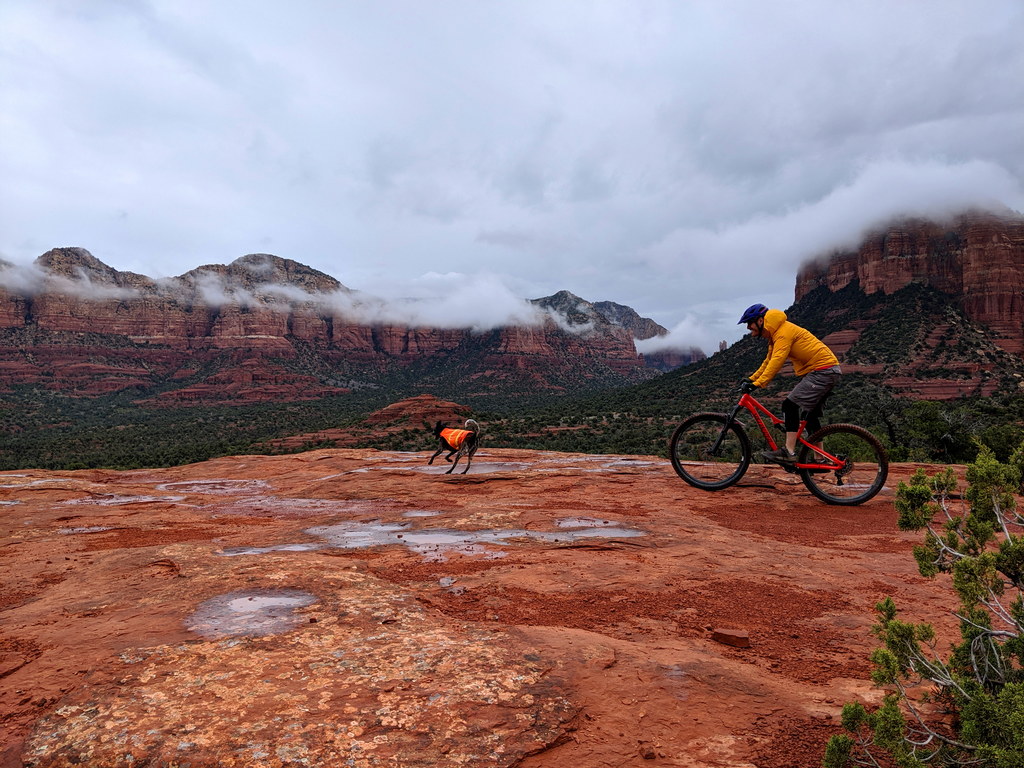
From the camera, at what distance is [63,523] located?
29.3 ft

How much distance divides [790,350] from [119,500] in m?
13.6

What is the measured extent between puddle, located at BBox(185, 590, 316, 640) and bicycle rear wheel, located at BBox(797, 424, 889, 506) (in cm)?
733

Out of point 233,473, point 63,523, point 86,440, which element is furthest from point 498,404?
point 63,523

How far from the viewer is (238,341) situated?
12975 centimetres

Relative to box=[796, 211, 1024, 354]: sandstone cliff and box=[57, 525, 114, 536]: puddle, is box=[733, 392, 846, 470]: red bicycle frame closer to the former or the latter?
box=[57, 525, 114, 536]: puddle

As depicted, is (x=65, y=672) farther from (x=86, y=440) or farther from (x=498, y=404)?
(x=498, y=404)

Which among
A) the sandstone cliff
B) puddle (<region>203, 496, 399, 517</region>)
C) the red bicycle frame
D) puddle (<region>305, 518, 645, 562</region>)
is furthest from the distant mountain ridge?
the red bicycle frame

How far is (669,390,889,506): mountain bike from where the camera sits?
314 inches

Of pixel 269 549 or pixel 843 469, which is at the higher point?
pixel 843 469

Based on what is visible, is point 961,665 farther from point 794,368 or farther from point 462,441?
point 462,441

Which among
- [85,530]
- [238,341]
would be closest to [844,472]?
[85,530]

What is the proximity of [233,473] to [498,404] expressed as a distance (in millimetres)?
80342

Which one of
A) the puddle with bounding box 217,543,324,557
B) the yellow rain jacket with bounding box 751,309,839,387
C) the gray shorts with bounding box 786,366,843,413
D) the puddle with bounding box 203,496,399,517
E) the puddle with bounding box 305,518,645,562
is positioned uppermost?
the yellow rain jacket with bounding box 751,309,839,387

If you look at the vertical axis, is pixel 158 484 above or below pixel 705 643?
below
